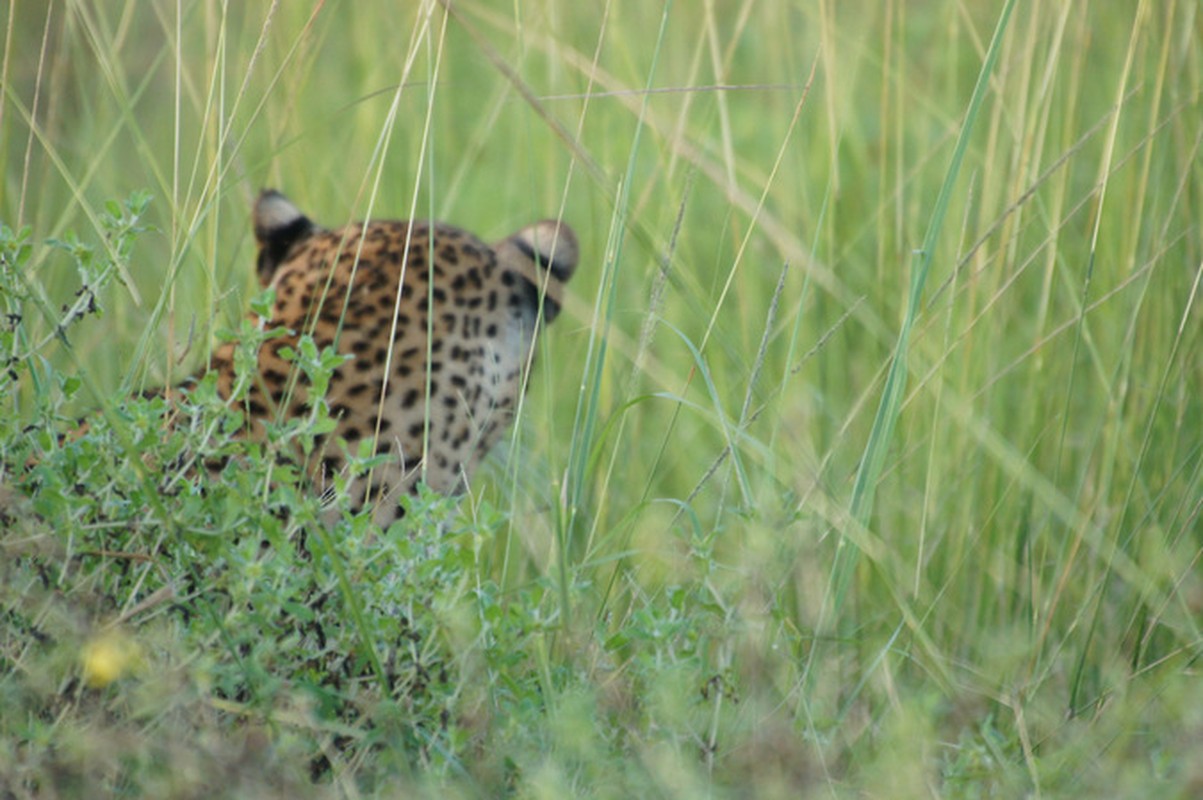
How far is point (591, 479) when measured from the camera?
326cm

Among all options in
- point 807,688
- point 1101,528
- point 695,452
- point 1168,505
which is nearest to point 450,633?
point 807,688

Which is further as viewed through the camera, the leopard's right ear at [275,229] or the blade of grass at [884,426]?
the leopard's right ear at [275,229]

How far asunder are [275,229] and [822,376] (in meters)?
1.18

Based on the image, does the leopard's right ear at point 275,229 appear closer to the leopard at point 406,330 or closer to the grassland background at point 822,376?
the leopard at point 406,330

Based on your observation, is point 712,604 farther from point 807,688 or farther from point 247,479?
point 247,479

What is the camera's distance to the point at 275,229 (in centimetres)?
352

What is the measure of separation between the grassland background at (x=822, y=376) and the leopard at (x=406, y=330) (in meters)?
0.12

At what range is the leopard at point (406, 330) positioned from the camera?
3.10 meters

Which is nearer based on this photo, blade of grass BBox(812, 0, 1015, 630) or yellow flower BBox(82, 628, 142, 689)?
yellow flower BBox(82, 628, 142, 689)

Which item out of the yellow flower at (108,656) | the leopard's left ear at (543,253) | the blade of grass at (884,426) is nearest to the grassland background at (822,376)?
the blade of grass at (884,426)

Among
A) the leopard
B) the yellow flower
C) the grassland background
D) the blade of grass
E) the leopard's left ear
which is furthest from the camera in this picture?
the leopard's left ear

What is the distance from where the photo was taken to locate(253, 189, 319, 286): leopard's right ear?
Result: 137 inches

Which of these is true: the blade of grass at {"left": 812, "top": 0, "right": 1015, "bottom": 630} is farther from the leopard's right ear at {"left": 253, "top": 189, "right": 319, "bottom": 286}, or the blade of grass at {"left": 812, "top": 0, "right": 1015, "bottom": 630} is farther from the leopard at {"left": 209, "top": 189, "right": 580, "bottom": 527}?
the leopard's right ear at {"left": 253, "top": 189, "right": 319, "bottom": 286}

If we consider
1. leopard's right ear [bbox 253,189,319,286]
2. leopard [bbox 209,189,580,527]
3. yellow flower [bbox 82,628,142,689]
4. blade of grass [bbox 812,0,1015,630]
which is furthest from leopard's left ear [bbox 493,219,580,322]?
yellow flower [bbox 82,628,142,689]
